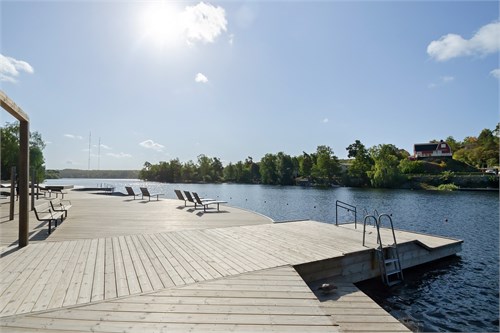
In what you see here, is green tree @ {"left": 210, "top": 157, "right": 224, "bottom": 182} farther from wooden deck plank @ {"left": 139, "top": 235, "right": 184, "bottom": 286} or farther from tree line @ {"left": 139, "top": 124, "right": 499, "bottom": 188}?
wooden deck plank @ {"left": 139, "top": 235, "right": 184, "bottom": 286}

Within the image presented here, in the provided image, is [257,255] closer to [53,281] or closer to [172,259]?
[172,259]

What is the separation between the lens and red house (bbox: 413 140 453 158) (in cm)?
6800

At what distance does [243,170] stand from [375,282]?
84.9 metres

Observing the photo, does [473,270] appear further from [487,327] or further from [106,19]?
[106,19]

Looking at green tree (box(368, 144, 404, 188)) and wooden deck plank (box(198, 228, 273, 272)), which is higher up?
green tree (box(368, 144, 404, 188))

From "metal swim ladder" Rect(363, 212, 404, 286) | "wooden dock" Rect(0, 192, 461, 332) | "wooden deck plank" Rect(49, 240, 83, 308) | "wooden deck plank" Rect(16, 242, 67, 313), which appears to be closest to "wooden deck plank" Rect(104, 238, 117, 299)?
"wooden dock" Rect(0, 192, 461, 332)

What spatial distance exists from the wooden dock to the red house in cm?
7364

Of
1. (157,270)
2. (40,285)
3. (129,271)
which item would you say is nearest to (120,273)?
(129,271)

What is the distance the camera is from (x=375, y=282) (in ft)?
20.8

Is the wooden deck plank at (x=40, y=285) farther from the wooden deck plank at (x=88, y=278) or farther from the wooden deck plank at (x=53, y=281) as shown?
the wooden deck plank at (x=88, y=278)

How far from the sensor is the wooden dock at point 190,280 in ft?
9.70

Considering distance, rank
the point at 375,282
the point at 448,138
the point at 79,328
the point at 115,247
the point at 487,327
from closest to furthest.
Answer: the point at 79,328, the point at 487,327, the point at 115,247, the point at 375,282, the point at 448,138

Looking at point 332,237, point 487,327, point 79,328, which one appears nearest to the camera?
point 79,328

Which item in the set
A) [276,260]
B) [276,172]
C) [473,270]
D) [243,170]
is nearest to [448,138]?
[276,172]
